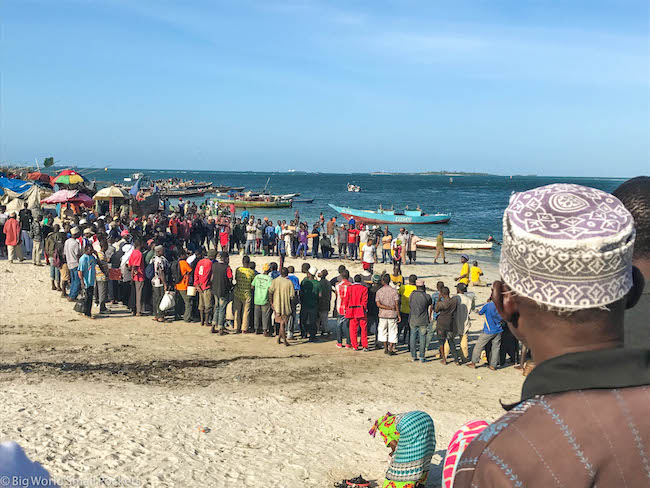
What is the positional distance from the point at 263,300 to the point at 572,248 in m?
10.4

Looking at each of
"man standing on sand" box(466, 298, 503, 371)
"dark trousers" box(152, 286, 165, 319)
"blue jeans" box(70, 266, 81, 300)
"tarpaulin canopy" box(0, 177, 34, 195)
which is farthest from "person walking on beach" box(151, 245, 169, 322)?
"tarpaulin canopy" box(0, 177, 34, 195)

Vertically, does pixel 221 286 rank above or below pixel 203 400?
above

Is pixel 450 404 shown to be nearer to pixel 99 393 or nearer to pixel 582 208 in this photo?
pixel 99 393

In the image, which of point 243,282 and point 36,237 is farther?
point 36,237

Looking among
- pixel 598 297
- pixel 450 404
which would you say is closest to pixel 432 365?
pixel 450 404

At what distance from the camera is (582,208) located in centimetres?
137

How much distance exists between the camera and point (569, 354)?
1.33m

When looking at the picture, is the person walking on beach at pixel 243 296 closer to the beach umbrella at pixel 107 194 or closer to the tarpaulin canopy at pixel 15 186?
the beach umbrella at pixel 107 194

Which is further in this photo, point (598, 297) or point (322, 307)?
point (322, 307)

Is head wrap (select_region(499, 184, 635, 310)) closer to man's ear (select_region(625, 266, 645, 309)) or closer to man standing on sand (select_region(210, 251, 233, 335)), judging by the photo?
man's ear (select_region(625, 266, 645, 309))

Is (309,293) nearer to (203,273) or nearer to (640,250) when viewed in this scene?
(203,273)

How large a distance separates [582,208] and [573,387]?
45cm

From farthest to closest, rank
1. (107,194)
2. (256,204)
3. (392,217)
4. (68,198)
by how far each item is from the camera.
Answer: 1. (256,204)
2. (392,217)
3. (107,194)
4. (68,198)

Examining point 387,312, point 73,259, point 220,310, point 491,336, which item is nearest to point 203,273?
point 220,310
